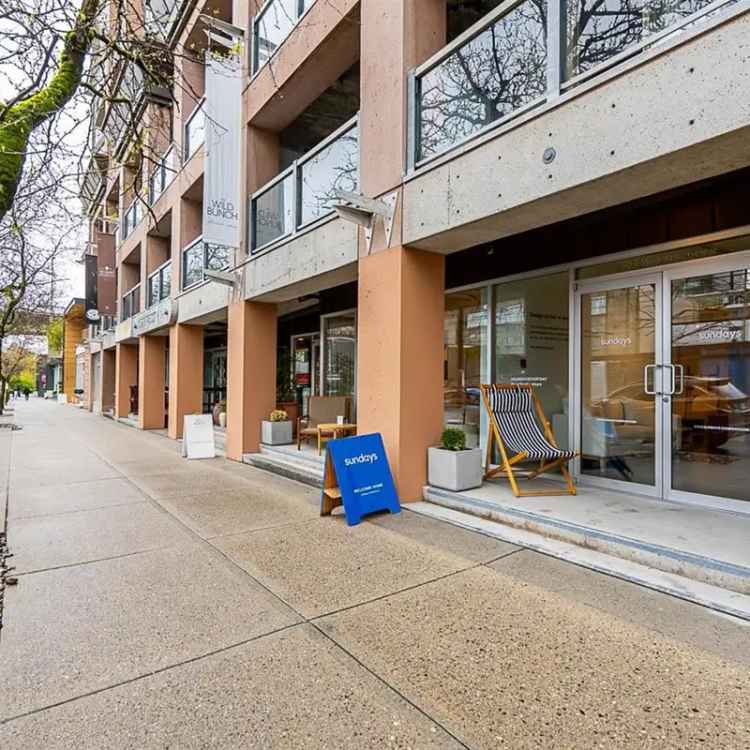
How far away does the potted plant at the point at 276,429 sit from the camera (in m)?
8.10

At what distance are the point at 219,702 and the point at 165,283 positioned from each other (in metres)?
12.1

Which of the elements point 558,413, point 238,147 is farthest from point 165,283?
point 558,413

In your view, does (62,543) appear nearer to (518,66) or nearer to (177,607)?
(177,607)

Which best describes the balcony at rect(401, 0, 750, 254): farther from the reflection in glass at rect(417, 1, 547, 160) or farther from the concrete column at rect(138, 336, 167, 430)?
the concrete column at rect(138, 336, 167, 430)

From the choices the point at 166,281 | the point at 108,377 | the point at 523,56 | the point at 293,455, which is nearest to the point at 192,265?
the point at 166,281

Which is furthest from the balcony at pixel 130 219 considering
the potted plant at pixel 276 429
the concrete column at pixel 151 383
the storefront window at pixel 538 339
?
the storefront window at pixel 538 339

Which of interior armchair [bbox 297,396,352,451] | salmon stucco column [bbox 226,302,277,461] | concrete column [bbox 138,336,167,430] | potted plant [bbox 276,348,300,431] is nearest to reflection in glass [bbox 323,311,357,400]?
interior armchair [bbox 297,396,352,451]

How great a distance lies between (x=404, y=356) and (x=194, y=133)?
8.22 m

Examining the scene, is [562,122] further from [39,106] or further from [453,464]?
[39,106]

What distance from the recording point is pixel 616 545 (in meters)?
3.47

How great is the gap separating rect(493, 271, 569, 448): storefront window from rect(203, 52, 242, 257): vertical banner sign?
4.49 m

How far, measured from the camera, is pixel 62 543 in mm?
4074

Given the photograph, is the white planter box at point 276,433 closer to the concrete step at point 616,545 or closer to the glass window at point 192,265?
the glass window at point 192,265

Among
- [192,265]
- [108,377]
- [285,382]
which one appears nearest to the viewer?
[192,265]
